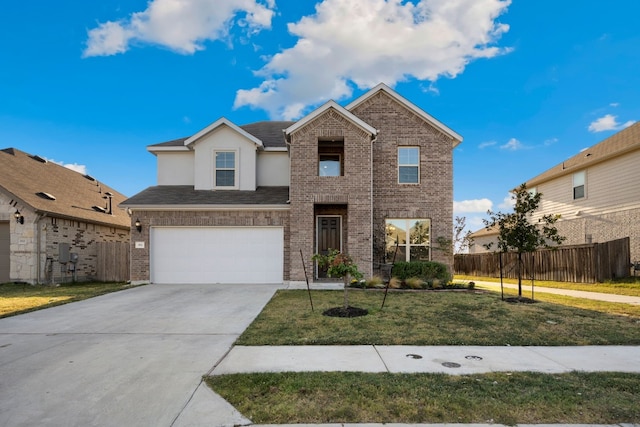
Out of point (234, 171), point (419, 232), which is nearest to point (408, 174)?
point (419, 232)

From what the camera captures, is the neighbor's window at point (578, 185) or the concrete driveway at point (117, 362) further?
the neighbor's window at point (578, 185)

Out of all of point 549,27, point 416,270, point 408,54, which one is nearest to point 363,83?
point 408,54

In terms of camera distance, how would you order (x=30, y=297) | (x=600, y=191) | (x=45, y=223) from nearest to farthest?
(x=30, y=297) < (x=45, y=223) < (x=600, y=191)

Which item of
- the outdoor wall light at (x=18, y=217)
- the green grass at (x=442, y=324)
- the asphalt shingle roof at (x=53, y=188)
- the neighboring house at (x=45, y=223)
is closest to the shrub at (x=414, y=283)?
the green grass at (x=442, y=324)

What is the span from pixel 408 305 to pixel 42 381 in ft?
24.5

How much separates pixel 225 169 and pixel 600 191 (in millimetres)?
18192

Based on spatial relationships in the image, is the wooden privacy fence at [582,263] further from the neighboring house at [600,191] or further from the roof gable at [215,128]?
the roof gable at [215,128]

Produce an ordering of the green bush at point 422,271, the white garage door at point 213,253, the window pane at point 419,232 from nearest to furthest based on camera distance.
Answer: the green bush at point 422,271 < the white garage door at point 213,253 < the window pane at point 419,232

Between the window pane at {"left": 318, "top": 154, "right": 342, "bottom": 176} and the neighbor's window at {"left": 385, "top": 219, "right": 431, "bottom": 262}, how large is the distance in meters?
2.95

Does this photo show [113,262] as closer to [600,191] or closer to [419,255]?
[419,255]

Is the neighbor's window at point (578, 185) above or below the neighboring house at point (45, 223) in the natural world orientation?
above

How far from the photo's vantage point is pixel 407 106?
48.8ft

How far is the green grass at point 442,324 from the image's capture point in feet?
20.0

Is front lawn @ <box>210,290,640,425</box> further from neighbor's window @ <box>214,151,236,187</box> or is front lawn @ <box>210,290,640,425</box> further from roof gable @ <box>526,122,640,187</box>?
roof gable @ <box>526,122,640,187</box>
